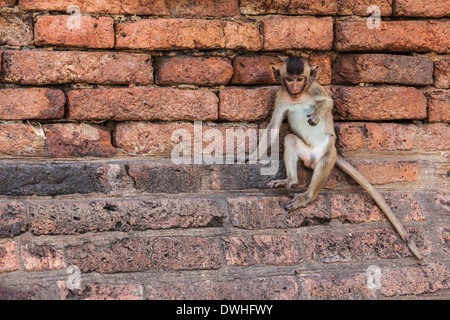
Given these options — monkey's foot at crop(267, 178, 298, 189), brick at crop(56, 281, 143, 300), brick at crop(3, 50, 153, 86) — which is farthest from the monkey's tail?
brick at crop(56, 281, 143, 300)

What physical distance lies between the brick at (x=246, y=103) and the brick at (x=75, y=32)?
0.50 meters

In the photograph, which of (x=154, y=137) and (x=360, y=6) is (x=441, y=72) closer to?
(x=360, y=6)

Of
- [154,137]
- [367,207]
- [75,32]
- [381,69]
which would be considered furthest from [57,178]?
[381,69]

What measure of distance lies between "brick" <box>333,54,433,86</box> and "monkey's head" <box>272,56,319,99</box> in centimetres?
14

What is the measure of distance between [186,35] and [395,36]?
0.89 metres

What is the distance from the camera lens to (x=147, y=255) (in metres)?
1.91

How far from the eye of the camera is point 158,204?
78.8 inches

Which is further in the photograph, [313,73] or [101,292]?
[313,73]

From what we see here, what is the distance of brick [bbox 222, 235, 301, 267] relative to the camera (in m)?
1.96

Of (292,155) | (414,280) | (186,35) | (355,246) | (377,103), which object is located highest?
(186,35)

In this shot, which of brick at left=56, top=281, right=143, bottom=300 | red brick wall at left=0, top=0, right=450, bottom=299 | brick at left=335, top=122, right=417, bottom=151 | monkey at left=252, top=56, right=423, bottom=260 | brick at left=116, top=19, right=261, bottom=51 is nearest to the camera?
brick at left=56, top=281, right=143, bottom=300

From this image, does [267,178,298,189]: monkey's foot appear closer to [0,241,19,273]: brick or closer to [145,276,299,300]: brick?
[145,276,299,300]: brick

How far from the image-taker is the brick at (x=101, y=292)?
1.80 meters

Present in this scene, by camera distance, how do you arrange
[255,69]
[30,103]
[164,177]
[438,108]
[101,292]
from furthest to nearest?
[438,108] → [255,69] → [164,177] → [30,103] → [101,292]
